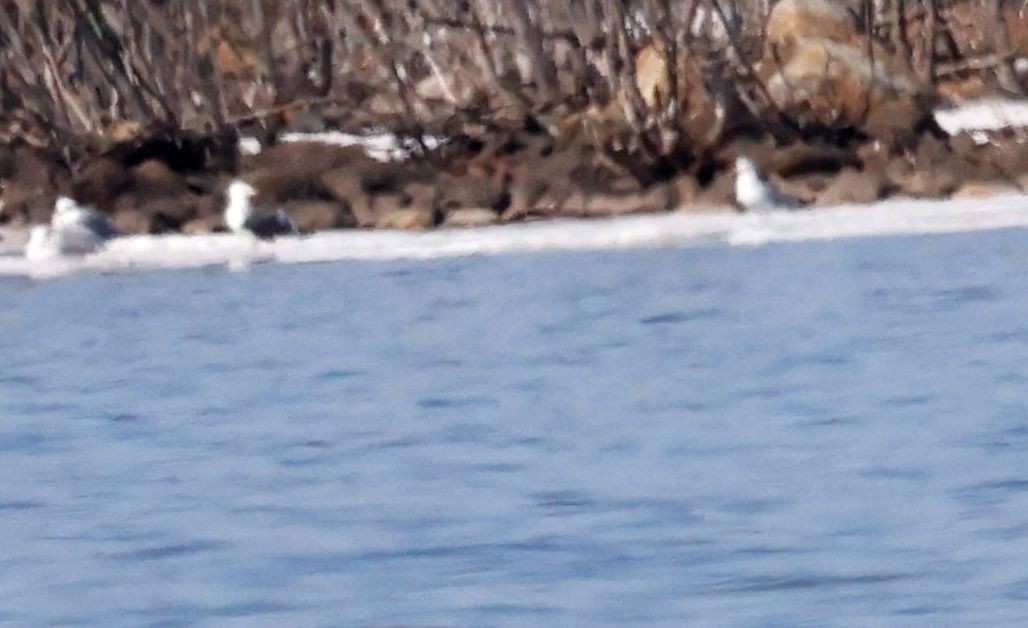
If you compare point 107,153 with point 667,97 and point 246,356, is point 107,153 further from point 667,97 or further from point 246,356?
point 246,356

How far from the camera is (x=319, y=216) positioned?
66.5 feet

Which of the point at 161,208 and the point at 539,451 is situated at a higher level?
the point at 539,451

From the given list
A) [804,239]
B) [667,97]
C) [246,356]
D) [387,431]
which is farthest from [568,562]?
[667,97]

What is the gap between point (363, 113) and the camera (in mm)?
27125

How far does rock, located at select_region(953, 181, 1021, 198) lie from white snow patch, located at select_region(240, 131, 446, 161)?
496 centimetres

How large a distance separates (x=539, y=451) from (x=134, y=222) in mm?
12167

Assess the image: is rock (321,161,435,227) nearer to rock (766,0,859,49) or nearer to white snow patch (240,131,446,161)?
white snow patch (240,131,446,161)

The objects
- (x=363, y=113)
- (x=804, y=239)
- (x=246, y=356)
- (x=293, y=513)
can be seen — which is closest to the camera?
(x=293, y=513)

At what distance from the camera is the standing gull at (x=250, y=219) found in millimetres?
19297

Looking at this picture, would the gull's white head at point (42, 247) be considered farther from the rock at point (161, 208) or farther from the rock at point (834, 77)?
the rock at point (834, 77)

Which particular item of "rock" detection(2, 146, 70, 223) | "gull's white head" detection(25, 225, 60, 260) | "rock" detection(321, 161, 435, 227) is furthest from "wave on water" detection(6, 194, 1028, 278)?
"rock" detection(2, 146, 70, 223)

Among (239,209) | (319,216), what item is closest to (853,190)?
(319,216)

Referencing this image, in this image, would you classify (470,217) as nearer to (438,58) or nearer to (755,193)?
(755,193)

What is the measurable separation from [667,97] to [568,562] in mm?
14239
